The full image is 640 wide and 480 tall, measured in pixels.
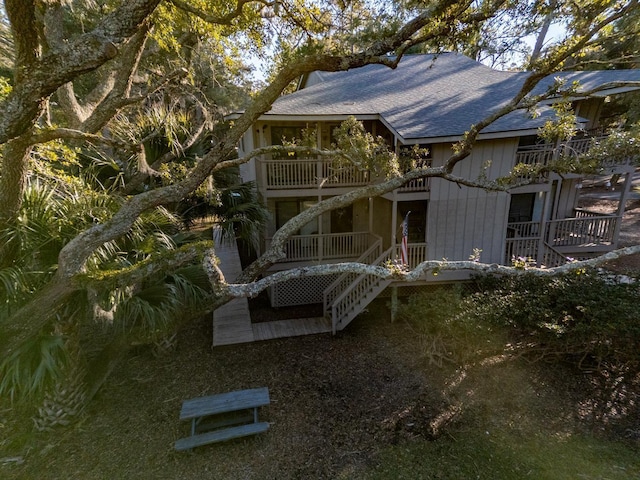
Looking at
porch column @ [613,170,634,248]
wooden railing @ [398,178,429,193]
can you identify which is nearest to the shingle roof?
wooden railing @ [398,178,429,193]

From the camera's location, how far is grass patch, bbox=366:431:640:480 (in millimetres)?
5004

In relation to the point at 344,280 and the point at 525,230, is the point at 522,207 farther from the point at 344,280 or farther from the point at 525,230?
the point at 344,280

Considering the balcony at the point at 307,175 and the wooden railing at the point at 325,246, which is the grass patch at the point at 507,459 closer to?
the wooden railing at the point at 325,246

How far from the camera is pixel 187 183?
544 centimetres

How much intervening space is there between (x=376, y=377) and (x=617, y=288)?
19.2 ft

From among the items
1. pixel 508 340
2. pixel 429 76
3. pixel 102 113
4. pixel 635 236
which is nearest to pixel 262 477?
pixel 508 340

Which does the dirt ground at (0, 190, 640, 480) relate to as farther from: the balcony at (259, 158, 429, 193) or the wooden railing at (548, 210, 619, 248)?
the wooden railing at (548, 210, 619, 248)

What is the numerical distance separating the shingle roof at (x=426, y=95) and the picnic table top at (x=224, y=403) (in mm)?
7024

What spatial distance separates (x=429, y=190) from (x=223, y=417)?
752cm

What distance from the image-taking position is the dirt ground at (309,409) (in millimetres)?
5250

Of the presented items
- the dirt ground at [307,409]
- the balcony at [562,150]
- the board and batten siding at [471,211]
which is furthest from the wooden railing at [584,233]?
the dirt ground at [307,409]

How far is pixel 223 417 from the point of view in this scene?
6.18m

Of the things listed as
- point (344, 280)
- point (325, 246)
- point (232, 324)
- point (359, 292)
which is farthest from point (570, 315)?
point (232, 324)

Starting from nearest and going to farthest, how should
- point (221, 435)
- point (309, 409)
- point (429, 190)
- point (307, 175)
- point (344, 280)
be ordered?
point (221, 435) < point (309, 409) < point (429, 190) < point (344, 280) < point (307, 175)
